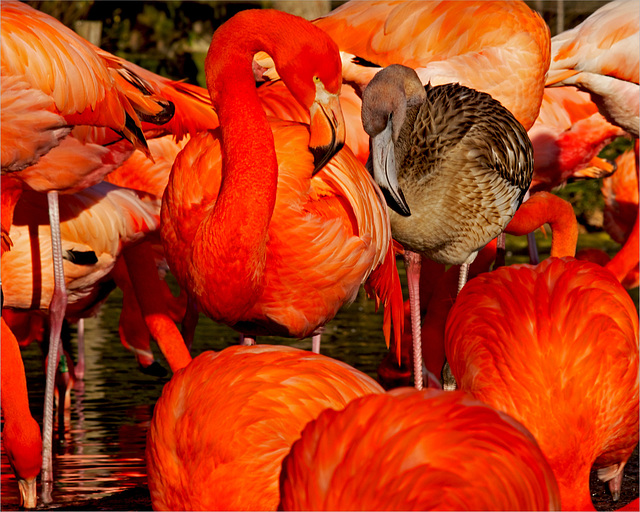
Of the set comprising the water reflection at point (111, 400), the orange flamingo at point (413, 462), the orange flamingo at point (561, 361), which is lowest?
the water reflection at point (111, 400)

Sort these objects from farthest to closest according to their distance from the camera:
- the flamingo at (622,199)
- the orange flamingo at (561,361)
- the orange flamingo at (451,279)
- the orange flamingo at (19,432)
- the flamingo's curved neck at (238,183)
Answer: the flamingo at (622,199) → the orange flamingo at (451,279) → the orange flamingo at (19,432) → the flamingo's curved neck at (238,183) → the orange flamingo at (561,361)

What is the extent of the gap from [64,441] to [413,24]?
86.2 inches

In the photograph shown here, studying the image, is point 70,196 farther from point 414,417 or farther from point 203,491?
point 414,417

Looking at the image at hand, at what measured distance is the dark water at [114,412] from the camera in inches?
129

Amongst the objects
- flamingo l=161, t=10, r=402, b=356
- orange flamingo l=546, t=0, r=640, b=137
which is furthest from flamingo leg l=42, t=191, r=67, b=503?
orange flamingo l=546, t=0, r=640, b=137

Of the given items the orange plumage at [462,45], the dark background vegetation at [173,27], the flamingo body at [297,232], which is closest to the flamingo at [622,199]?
the orange plumage at [462,45]

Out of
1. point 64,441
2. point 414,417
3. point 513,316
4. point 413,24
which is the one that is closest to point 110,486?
point 64,441

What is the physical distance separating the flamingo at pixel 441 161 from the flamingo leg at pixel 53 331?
119cm

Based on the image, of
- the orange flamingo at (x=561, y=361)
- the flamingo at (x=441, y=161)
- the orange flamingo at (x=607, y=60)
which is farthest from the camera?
the orange flamingo at (x=607, y=60)

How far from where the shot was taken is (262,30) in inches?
125

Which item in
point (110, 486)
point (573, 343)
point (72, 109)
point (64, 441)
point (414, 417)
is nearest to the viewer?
point (414, 417)

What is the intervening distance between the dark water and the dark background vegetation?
14.6 feet

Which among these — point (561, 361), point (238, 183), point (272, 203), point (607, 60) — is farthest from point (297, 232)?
point (607, 60)

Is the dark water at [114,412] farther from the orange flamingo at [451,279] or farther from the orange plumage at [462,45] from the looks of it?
the orange plumage at [462,45]
